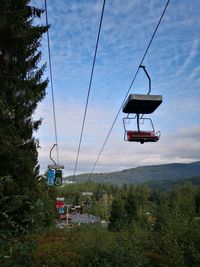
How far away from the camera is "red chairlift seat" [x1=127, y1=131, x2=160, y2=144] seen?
1625 cm

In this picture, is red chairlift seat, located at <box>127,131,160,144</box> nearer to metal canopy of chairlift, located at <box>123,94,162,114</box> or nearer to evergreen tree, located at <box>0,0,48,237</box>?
metal canopy of chairlift, located at <box>123,94,162,114</box>

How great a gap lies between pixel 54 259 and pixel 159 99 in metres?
6.70

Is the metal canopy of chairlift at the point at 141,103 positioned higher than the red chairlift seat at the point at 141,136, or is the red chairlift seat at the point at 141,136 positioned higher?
the metal canopy of chairlift at the point at 141,103

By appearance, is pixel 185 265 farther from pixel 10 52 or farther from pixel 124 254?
pixel 10 52

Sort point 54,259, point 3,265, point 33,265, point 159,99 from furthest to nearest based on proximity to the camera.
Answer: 1. point 159,99
2. point 54,259
3. point 33,265
4. point 3,265

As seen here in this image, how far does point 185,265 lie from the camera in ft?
42.2

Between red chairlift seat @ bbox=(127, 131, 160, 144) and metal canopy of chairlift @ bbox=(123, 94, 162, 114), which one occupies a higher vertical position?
metal canopy of chairlift @ bbox=(123, 94, 162, 114)

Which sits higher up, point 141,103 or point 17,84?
point 17,84

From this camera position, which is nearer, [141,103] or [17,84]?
[141,103]

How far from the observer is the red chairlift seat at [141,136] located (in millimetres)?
16250

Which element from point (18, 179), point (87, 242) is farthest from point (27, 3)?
point (87, 242)

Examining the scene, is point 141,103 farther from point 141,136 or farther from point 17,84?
point 17,84

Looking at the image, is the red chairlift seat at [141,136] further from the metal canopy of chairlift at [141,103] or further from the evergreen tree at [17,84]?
the evergreen tree at [17,84]

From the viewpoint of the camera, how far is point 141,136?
53.4 feet
